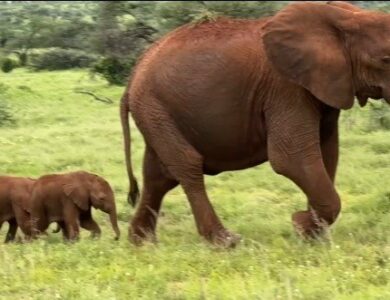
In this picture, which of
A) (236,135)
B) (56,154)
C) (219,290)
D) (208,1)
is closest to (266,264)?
(219,290)

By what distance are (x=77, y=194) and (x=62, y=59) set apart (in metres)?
20.7

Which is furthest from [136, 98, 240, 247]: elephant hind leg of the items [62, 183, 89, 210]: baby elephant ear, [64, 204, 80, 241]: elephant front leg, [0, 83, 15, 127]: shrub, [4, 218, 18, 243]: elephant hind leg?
[0, 83, 15, 127]: shrub

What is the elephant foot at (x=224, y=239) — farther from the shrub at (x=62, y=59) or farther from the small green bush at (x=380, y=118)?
the shrub at (x=62, y=59)

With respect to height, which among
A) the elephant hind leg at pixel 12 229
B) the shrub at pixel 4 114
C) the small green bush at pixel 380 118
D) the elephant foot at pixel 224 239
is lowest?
the shrub at pixel 4 114

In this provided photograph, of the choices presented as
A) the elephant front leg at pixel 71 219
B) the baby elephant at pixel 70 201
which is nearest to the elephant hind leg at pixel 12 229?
the baby elephant at pixel 70 201

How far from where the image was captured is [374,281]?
4.95m

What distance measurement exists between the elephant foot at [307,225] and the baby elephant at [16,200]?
2.72 m

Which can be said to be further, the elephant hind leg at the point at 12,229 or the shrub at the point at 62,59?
the shrub at the point at 62,59

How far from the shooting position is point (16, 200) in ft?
25.8

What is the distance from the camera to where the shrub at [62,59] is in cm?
2609

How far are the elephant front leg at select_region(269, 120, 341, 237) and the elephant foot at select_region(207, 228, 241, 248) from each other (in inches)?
25.6

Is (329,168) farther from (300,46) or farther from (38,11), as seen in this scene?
(38,11)

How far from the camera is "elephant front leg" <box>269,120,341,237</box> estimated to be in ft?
20.8

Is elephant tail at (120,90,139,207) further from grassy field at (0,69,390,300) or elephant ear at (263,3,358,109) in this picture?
elephant ear at (263,3,358,109)
